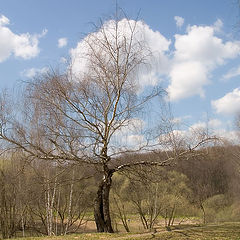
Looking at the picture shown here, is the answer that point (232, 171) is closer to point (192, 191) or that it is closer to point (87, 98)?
point (192, 191)

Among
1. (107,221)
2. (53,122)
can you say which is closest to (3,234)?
(107,221)

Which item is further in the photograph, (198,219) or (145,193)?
(198,219)

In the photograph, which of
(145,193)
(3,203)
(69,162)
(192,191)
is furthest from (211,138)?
(192,191)

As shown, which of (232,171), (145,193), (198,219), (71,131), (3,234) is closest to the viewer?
(71,131)

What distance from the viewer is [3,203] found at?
14773 mm

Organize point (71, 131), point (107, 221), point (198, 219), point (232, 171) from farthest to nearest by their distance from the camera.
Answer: point (232, 171) < point (198, 219) < point (107, 221) < point (71, 131)

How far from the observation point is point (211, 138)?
342 inches

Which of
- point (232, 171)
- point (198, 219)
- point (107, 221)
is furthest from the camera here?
point (232, 171)

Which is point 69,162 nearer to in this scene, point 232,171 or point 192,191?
point 192,191

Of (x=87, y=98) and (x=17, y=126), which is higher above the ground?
(x=87, y=98)

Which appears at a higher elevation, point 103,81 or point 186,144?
point 103,81

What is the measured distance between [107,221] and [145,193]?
8445 mm

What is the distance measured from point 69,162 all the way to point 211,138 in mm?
4582

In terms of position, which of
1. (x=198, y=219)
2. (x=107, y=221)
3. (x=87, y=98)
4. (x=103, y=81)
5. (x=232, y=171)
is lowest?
(x=198, y=219)
